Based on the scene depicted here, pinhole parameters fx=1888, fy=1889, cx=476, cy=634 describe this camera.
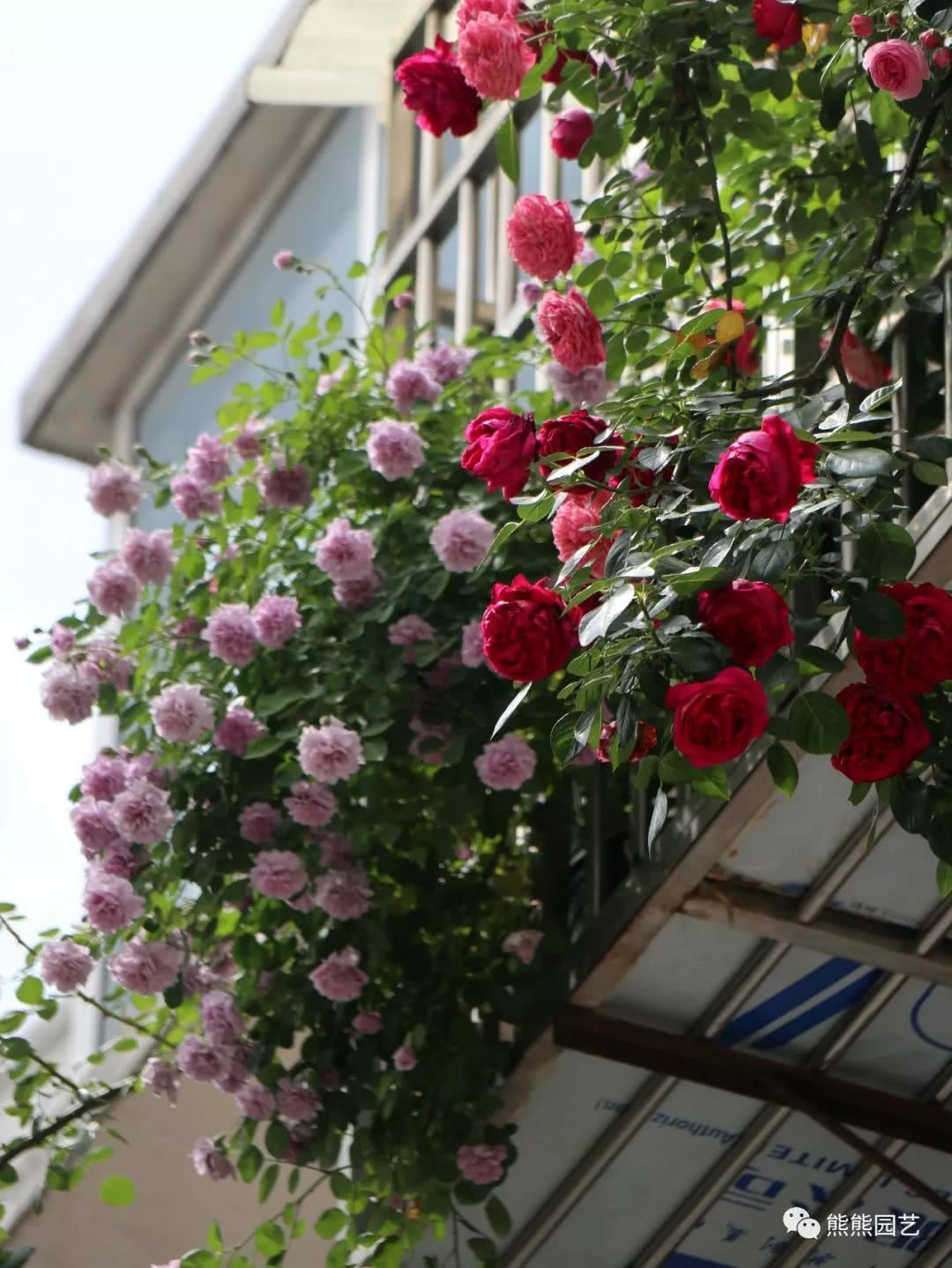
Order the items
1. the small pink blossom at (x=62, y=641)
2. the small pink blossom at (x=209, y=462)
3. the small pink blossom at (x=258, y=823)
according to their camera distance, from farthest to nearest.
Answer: the small pink blossom at (x=209, y=462) < the small pink blossom at (x=62, y=641) < the small pink blossom at (x=258, y=823)

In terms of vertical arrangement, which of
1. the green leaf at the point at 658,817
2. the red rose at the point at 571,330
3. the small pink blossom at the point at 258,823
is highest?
the red rose at the point at 571,330

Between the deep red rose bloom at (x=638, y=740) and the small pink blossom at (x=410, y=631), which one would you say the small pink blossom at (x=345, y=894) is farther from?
the deep red rose bloom at (x=638, y=740)

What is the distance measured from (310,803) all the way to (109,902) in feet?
1.26

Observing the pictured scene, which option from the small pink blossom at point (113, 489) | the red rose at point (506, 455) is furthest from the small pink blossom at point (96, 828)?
the red rose at point (506, 455)

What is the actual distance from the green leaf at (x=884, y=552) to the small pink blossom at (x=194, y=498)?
1989 mm

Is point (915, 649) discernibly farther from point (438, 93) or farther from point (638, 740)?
point (438, 93)

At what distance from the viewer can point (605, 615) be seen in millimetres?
1786

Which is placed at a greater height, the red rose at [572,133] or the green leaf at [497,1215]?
the red rose at [572,133]

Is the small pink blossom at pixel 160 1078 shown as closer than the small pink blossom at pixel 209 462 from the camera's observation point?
Yes

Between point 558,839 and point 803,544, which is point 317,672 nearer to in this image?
point 558,839

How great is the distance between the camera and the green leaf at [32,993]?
3.54 metres

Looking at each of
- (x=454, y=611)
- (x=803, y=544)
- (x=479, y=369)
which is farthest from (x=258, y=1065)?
(x=803, y=544)

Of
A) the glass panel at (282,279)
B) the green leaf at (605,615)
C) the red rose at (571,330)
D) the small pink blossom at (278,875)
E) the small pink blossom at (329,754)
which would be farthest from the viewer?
the glass panel at (282,279)

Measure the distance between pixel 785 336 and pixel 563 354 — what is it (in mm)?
1104
